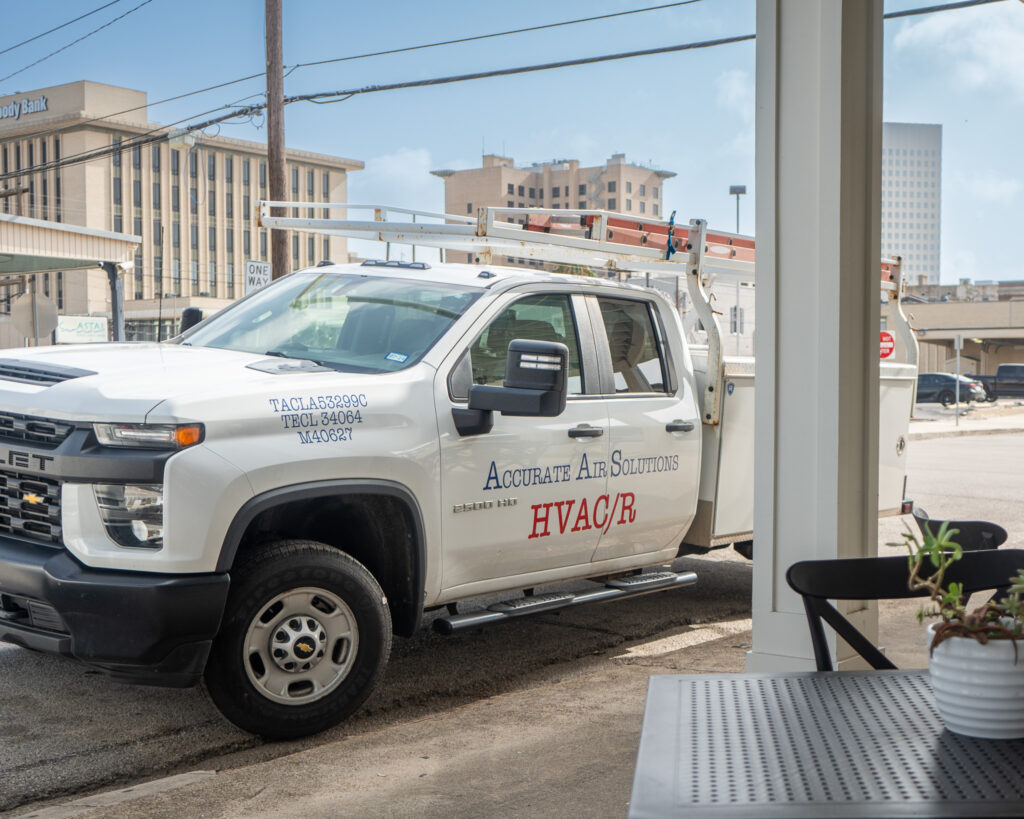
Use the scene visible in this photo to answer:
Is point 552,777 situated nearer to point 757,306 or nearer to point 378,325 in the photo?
point 757,306

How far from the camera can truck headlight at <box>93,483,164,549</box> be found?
416 centimetres

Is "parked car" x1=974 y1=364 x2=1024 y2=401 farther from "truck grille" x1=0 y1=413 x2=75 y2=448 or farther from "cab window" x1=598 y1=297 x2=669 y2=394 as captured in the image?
"truck grille" x1=0 y1=413 x2=75 y2=448

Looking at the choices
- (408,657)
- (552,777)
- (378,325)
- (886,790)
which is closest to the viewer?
(886,790)

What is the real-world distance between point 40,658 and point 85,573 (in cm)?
191

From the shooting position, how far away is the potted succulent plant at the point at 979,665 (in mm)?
2123

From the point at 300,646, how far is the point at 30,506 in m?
1.13

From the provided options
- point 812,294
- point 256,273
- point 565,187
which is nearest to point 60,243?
point 256,273

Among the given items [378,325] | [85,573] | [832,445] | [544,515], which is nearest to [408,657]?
[544,515]

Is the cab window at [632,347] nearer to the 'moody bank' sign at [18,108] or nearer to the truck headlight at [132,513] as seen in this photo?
the truck headlight at [132,513]

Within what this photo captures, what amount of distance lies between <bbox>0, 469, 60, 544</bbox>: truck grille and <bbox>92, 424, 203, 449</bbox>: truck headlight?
28 centimetres

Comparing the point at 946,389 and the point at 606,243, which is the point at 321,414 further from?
the point at 946,389

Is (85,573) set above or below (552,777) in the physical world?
above

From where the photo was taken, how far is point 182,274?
367 ft

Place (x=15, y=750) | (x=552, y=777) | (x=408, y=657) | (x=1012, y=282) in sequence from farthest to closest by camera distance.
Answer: (x=1012, y=282)
(x=408, y=657)
(x=15, y=750)
(x=552, y=777)
